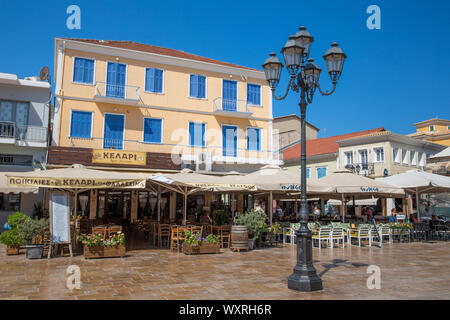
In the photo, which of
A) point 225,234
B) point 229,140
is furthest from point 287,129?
point 225,234

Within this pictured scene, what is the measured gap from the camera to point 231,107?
2241 cm

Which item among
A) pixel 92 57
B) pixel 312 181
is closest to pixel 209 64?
pixel 92 57

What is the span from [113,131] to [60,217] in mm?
10067

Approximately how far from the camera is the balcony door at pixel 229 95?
22.3 metres

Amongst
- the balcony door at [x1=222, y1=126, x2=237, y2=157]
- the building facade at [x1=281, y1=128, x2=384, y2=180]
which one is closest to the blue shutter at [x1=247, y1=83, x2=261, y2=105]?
the balcony door at [x1=222, y1=126, x2=237, y2=157]

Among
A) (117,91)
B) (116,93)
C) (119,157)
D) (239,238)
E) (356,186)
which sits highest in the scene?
(117,91)

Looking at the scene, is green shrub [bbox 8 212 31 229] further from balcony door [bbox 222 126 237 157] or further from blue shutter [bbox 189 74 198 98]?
blue shutter [bbox 189 74 198 98]

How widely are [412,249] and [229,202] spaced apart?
11719 mm

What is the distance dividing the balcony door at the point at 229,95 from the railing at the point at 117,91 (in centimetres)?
526

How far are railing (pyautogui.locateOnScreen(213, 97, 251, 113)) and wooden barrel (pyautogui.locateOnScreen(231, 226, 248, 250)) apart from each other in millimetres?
11142

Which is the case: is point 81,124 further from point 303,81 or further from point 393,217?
point 393,217
